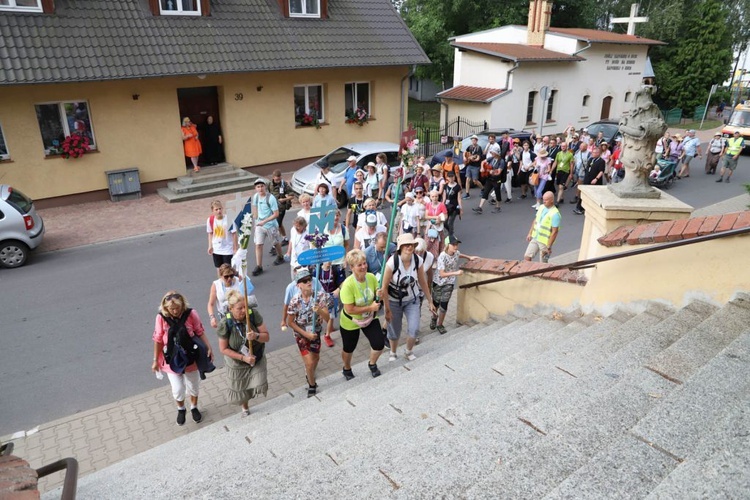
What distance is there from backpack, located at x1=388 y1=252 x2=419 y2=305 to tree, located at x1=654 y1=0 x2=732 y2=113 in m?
34.2

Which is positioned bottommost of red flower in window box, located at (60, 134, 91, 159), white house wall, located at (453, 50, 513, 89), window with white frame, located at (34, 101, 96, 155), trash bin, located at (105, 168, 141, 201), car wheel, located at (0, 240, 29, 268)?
car wheel, located at (0, 240, 29, 268)

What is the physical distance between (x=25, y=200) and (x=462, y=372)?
33.0 feet

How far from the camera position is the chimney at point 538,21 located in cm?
2484

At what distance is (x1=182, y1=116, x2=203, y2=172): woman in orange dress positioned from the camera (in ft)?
50.5

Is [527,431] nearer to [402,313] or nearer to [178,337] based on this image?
[402,313]

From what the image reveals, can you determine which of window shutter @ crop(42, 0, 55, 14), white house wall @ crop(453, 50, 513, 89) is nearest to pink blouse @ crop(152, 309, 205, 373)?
window shutter @ crop(42, 0, 55, 14)

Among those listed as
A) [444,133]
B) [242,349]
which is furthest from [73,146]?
[444,133]

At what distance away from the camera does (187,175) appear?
51.6ft

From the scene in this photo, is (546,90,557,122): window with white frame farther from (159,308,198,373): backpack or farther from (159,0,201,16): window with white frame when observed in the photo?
(159,308,198,373): backpack

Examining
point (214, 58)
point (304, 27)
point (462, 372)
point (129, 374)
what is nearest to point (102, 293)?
point (129, 374)

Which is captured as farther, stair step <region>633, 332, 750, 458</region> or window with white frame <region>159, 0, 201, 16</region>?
window with white frame <region>159, 0, 201, 16</region>

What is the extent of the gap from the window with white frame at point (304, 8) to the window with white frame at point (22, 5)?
284 inches

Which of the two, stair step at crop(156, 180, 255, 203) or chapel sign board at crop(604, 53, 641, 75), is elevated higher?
chapel sign board at crop(604, 53, 641, 75)

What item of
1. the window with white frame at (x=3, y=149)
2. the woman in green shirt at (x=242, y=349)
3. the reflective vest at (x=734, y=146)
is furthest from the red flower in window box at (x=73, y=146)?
the reflective vest at (x=734, y=146)
